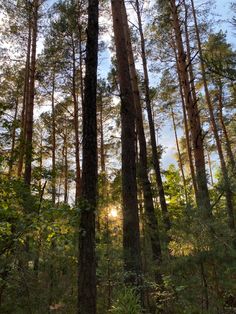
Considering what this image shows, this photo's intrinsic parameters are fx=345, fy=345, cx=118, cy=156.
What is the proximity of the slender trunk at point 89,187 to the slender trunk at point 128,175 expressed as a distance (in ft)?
5.42

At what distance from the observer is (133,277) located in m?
6.37

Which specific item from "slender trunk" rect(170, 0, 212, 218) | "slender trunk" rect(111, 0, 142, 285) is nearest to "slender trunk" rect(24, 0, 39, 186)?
"slender trunk" rect(111, 0, 142, 285)

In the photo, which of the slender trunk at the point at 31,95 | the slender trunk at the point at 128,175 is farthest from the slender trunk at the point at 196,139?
the slender trunk at the point at 31,95

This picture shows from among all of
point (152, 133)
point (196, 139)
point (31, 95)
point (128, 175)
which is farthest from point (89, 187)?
point (31, 95)

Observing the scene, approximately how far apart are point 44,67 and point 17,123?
10073 millimetres

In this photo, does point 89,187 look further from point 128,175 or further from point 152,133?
point 152,133

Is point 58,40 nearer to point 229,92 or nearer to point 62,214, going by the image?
point 229,92

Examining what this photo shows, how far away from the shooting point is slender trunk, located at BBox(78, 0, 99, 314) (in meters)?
4.70

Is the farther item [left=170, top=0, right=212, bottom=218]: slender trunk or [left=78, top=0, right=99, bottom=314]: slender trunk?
[left=170, top=0, right=212, bottom=218]: slender trunk

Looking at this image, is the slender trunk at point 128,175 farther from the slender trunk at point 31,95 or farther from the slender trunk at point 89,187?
the slender trunk at point 31,95

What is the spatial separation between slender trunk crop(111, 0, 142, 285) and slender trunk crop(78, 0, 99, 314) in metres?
1.65

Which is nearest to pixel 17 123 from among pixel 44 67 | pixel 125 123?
pixel 125 123

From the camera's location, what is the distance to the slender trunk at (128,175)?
6.46 metres

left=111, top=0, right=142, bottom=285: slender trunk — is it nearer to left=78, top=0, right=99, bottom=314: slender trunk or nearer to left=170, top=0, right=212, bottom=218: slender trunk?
left=170, top=0, right=212, bottom=218: slender trunk
